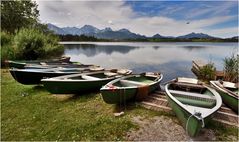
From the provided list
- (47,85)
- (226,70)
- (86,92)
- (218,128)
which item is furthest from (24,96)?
(226,70)

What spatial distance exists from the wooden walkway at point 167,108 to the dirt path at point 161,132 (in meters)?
0.84

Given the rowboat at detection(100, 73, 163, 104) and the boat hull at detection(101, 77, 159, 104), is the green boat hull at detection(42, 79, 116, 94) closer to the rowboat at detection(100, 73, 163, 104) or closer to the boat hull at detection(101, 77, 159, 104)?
the rowboat at detection(100, 73, 163, 104)

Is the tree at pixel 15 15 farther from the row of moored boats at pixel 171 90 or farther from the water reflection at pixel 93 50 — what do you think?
the row of moored boats at pixel 171 90

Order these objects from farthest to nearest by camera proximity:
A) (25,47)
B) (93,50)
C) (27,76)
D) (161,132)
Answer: (93,50), (25,47), (27,76), (161,132)

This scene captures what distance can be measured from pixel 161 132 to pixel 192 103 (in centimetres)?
175

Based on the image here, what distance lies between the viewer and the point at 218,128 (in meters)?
5.14

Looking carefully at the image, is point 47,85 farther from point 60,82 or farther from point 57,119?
point 57,119

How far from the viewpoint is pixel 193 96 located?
624 cm

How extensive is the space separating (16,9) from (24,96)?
2792 cm

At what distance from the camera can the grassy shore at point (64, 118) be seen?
15.9ft

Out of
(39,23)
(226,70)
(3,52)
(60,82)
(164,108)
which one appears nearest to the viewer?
(164,108)

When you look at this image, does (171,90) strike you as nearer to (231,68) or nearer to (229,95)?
(229,95)

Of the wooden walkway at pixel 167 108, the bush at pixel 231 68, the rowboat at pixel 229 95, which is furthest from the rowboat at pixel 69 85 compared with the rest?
the bush at pixel 231 68

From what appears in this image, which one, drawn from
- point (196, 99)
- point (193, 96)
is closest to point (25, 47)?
point (193, 96)
